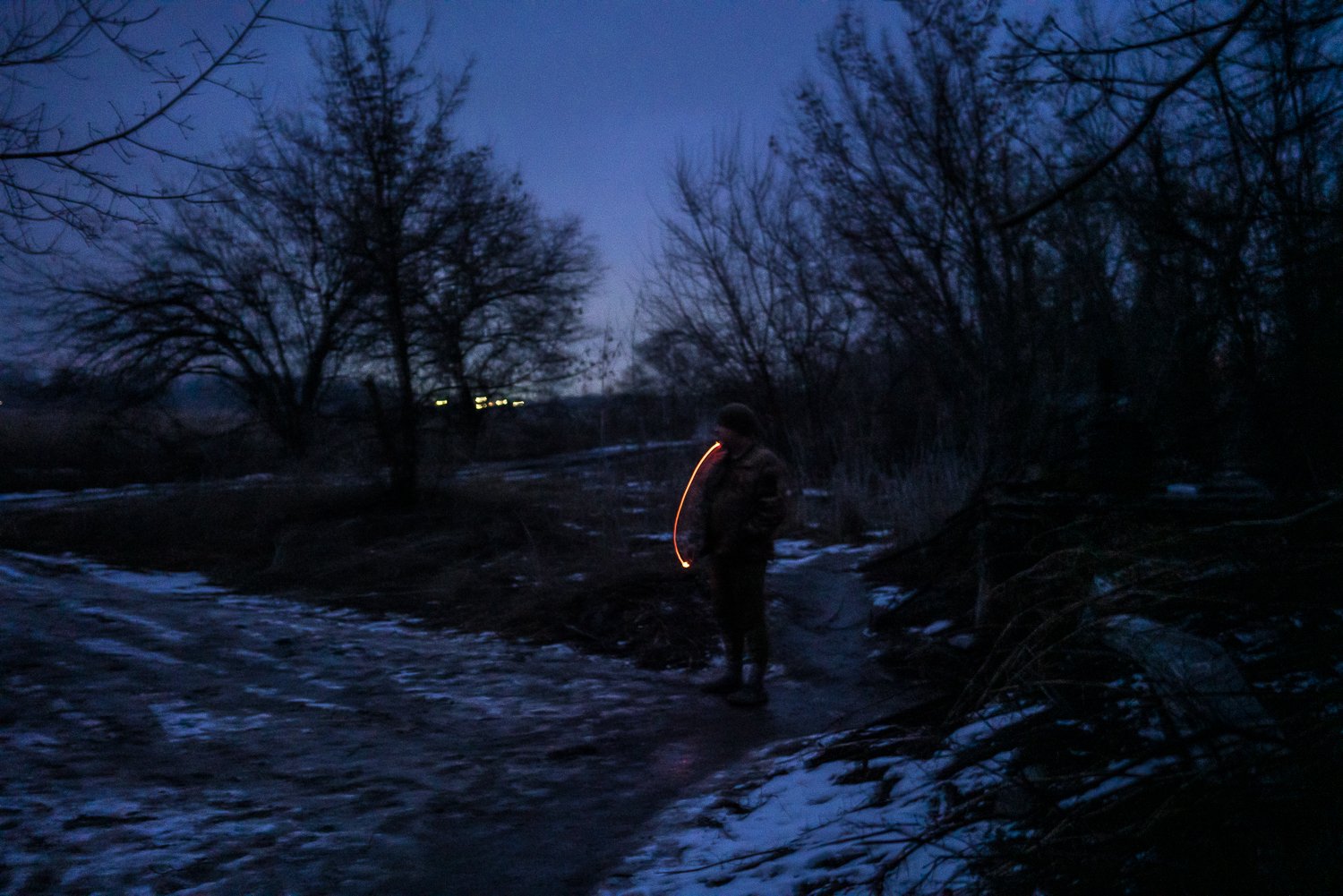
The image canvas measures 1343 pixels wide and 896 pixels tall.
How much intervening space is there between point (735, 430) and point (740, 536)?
2.61ft

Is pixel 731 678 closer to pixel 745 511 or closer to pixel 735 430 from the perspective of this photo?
pixel 745 511

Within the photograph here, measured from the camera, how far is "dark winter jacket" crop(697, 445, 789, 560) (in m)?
6.85

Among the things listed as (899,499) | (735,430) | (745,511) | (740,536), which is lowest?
(899,499)

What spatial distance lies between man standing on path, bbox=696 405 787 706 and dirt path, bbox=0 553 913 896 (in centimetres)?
35

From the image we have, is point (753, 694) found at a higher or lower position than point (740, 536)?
lower

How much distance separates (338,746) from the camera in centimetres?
581

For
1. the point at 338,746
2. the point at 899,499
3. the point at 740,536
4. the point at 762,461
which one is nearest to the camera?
the point at 338,746

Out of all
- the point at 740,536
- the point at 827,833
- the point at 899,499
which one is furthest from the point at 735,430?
the point at 899,499

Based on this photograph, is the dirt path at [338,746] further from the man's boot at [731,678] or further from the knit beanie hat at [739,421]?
the knit beanie hat at [739,421]

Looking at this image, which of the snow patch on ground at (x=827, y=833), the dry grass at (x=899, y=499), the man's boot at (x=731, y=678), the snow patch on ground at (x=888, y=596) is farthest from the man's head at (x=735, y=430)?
the dry grass at (x=899, y=499)

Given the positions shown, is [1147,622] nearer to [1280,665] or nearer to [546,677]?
[1280,665]

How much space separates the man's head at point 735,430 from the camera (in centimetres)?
709

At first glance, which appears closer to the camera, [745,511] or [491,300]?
[745,511]

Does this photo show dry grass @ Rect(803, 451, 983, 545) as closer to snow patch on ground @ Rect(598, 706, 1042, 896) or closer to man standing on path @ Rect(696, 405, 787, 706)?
man standing on path @ Rect(696, 405, 787, 706)
